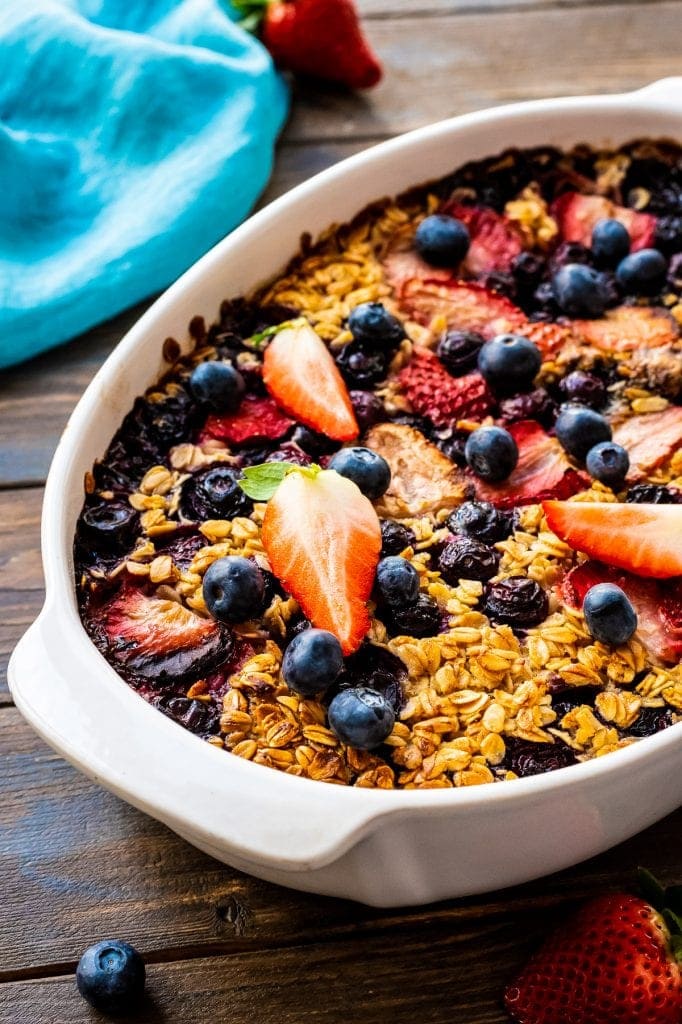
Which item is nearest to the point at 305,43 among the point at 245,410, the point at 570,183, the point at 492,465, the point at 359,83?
the point at 359,83

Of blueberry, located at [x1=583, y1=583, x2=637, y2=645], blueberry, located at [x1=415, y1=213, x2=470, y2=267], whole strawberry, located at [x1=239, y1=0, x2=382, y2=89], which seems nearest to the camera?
blueberry, located at [x1=583, y1=583, x2=637, y2=645]

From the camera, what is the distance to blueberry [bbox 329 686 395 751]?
134 centimetres

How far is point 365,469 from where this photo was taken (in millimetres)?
1563

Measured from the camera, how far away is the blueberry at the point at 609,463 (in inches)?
63.4

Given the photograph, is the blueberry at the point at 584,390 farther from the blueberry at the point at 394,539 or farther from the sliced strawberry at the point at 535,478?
the blueberry at the point at 394,539

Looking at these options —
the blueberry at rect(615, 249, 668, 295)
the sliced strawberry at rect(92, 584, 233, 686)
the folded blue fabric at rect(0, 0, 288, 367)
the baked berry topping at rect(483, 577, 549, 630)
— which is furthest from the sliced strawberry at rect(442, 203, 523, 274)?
the sliced strawberry at rect(92, 584, 233, 686)

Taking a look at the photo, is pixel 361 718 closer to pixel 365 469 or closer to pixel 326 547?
pixel 326 547

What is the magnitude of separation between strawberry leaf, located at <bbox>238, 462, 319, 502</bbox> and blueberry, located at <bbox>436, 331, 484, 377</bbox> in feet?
1.08

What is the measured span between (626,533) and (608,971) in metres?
0.52

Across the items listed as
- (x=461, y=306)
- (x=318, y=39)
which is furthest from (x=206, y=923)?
(x=318, y=39)

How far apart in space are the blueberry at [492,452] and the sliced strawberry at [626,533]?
3.3 inches

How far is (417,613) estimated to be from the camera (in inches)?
58.1

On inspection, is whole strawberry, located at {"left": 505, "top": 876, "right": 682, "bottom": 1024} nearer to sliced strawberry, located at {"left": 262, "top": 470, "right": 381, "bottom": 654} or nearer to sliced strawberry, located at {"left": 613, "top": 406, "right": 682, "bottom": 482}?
sliced strawberry, located at {"left": 262, "top": 470, "right": 381, "bottom": 654}

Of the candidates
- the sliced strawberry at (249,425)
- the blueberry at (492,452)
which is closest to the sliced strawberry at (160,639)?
the sliced strawberry at (249,425)
